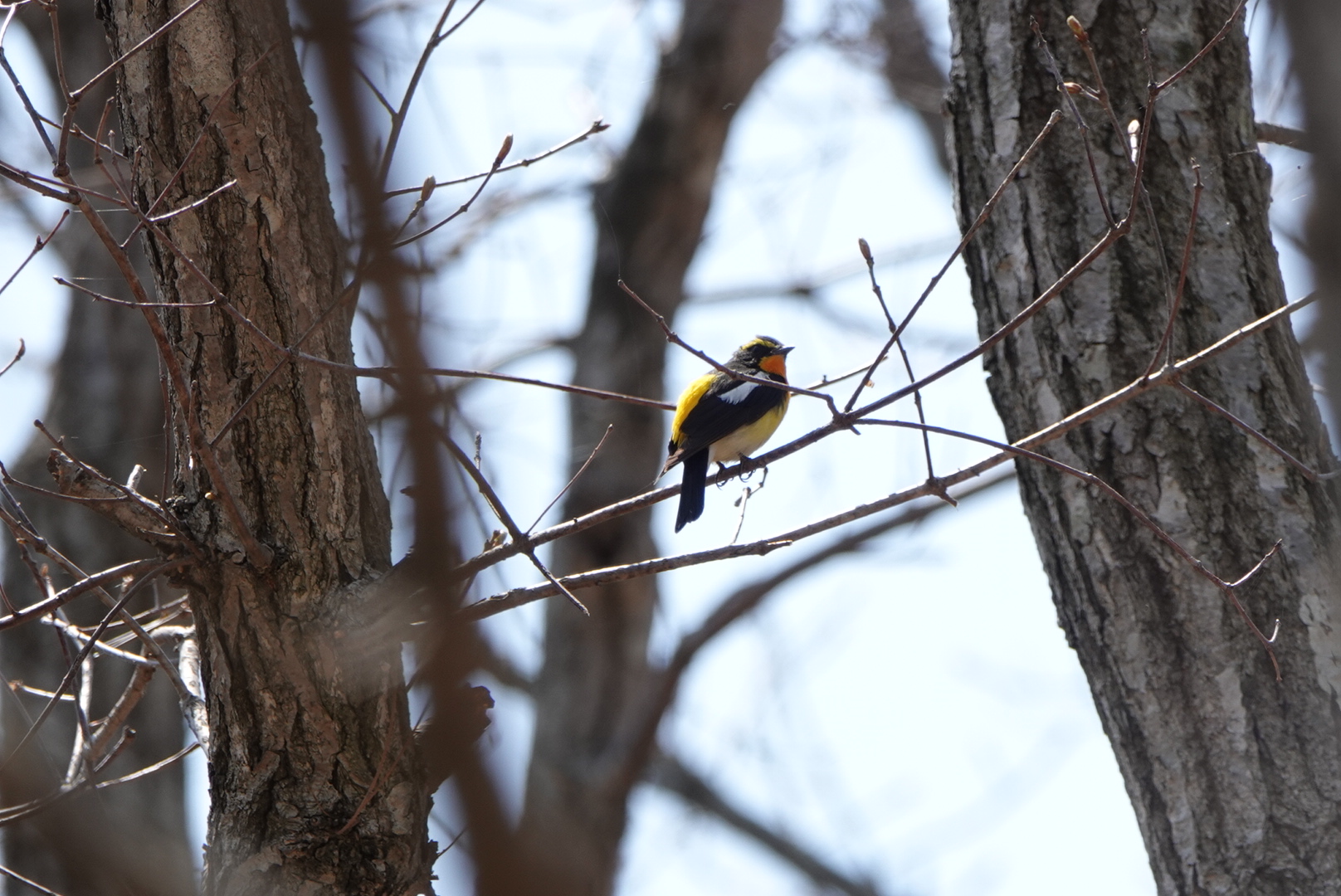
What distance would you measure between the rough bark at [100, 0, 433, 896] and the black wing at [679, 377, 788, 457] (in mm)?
2316

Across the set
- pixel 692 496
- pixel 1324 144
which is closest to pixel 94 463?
pixel 692 496

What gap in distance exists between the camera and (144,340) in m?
6.61

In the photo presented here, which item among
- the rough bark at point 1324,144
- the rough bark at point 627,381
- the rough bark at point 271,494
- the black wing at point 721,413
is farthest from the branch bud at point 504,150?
the rough bark at point 627,381

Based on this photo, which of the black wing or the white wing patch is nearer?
the black wing

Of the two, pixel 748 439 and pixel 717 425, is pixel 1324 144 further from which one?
pixel 748 439

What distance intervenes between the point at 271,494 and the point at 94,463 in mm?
4130

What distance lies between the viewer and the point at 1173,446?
3.12 m

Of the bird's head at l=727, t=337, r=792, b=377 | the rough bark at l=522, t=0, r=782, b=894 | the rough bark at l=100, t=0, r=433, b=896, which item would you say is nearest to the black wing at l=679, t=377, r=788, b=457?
the bird's head at l=727, t=337, r=792, b=377

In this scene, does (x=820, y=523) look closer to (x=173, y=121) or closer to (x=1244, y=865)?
(x=1244, y=865)

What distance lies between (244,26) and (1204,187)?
8.54 feet

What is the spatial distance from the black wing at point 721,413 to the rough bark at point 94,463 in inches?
95.2

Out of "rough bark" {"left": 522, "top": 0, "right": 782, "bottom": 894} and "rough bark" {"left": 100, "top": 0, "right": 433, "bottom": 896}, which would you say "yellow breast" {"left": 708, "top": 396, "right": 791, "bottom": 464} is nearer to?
"rough bark" {"left": 522, "top": 0, "right": 782, "bottom": 894}

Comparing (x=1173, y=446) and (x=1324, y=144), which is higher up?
(x=1173, y=446)

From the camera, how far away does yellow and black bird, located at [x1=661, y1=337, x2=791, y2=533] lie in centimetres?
482
